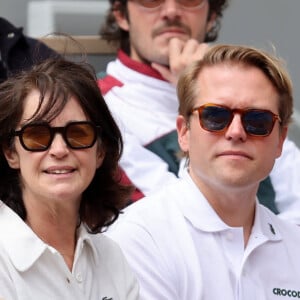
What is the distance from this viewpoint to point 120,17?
173 inches

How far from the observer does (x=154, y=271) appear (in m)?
2.82

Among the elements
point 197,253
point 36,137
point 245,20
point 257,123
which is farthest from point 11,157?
point 245,20

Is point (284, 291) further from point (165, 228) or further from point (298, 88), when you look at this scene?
point (298, 88)

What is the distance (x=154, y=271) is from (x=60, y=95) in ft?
2.15

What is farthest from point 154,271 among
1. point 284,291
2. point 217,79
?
point 217,79

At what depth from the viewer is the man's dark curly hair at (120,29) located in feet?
14.4

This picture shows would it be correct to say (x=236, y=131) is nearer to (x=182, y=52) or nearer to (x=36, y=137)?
(x=36, y=137)

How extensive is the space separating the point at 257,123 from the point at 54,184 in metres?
0.77

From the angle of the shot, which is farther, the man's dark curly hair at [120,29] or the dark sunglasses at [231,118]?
the man's dark curly hair at [120,29]

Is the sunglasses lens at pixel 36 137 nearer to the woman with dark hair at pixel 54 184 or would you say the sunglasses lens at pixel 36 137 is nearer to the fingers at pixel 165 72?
the woman with dark hair at pixel 54 184

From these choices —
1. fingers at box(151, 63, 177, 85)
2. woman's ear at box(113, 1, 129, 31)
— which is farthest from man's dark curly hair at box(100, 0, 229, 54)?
fingers at box(151, 63, 177, 85)

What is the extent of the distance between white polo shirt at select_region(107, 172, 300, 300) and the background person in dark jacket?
1152 mm

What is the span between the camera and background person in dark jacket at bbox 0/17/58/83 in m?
3.96

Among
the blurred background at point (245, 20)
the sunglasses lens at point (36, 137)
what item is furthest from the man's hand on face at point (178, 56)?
the blurred background at point (245, 20)
